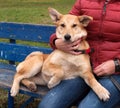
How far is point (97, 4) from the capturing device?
4207mm

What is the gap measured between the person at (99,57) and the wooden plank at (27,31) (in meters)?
1.16

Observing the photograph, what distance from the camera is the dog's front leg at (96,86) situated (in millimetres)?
3784

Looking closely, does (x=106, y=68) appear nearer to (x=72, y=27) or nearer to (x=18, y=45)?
(x=72, y=27)

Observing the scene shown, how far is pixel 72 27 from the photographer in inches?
165

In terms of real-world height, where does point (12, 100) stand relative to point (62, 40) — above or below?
below

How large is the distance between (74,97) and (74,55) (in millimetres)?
450

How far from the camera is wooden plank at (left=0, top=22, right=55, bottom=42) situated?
5473 millimetres

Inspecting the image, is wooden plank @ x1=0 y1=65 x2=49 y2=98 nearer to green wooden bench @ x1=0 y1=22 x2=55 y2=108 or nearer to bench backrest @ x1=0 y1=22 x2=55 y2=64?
green wooden bench @ x1=0 y1=22 x2=55 y2=108

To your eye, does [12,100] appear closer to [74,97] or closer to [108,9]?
[74,97]

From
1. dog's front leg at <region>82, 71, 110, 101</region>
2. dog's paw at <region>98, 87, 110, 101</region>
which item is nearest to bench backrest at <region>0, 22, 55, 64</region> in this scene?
dog's front leg at <region>82, 71, 110, 101</region>

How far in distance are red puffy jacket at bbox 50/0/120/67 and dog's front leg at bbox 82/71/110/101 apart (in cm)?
18

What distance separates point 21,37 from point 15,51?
8.8 inches

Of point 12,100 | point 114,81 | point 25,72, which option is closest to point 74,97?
point 114,81

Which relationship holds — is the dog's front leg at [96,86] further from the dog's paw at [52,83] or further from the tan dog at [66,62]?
the dog's paw at [52,83]
